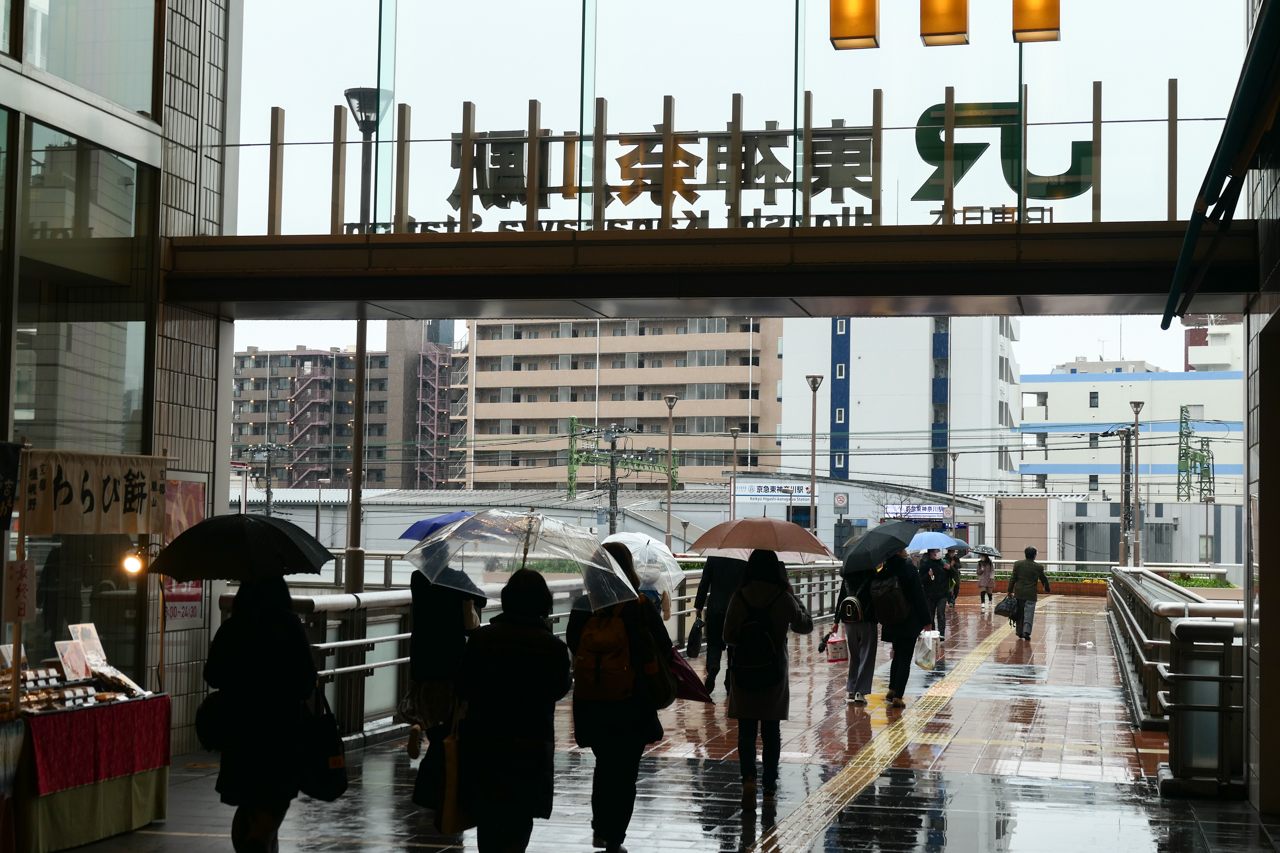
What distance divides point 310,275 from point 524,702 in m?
4.88

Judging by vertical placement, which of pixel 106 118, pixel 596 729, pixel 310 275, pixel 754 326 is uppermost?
pixel 754 326

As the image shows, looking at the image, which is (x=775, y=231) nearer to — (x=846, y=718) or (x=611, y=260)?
(x=611, y=260)

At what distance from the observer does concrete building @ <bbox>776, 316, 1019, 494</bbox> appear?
7581 cm

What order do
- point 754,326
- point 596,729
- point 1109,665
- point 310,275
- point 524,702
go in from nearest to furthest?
point 524,702
point 596,729
point 310,275
point 1109,665
point 754,326

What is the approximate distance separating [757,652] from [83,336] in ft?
16.4

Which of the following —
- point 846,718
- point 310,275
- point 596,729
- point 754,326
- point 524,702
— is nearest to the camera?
point 524,702

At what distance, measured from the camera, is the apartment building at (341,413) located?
287 feet

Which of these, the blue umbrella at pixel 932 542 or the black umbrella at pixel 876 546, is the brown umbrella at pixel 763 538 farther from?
the blue umbrella at pixel 932 542

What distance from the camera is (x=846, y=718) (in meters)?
11.8

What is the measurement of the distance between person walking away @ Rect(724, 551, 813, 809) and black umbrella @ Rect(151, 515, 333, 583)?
8.88ft

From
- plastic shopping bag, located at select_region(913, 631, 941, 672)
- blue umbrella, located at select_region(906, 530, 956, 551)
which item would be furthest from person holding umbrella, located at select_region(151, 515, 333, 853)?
blue umbrella, located at select_region(906, 530, 956, 551)

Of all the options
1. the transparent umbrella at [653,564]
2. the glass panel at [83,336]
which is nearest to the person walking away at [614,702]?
the glass panel at [83,336]

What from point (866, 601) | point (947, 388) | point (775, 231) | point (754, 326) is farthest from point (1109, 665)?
point (754, 326)

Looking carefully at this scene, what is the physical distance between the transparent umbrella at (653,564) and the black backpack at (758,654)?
178 inches
